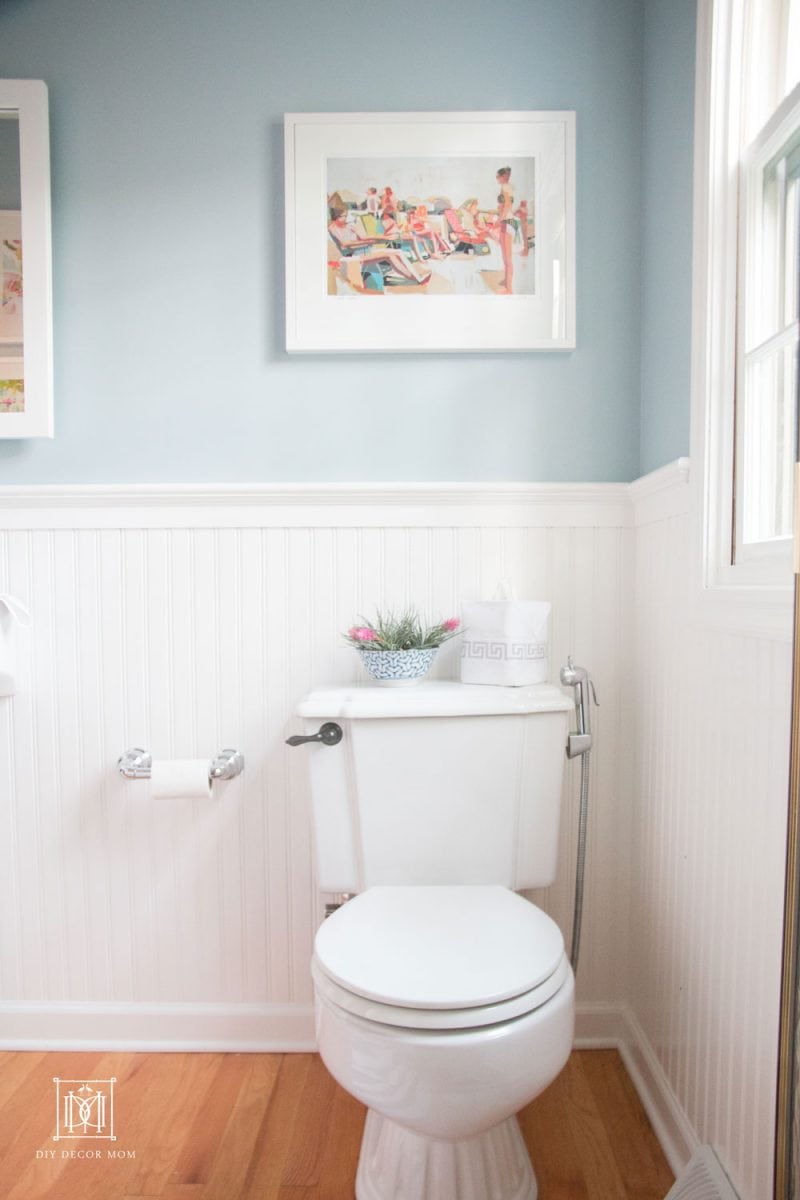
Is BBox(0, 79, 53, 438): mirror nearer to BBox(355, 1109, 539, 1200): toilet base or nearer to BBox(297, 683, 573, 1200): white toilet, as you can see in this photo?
BBox(297, 683, 573, 1200): white toilet

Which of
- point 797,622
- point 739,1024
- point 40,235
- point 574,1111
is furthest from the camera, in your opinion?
point 40,235

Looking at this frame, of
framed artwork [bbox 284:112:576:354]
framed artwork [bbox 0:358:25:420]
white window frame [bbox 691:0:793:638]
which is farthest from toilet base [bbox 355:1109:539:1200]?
framed artwork [bbox 0:358:25:420]

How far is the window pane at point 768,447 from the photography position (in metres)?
1.10

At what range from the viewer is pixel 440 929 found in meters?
1.13

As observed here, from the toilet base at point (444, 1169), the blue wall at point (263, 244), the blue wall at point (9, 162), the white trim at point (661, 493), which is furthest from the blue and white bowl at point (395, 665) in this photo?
the blue wall at point (9, 162)

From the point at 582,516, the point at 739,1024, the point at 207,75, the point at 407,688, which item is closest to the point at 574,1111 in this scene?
the point at 739,1024

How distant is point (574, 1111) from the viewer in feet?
4.61

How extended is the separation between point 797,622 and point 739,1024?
29.2 inches

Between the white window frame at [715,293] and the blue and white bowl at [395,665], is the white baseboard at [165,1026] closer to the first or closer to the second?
the blue and white bowl at [395,665]

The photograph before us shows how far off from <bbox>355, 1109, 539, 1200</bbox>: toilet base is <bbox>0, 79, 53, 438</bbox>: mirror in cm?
150

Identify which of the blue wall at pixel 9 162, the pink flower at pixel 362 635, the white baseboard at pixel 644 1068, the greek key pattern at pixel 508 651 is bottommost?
the white baseboard at pixel 644 1068

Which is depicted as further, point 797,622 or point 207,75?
point 207,75

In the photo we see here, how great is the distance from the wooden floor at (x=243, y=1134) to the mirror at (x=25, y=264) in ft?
4.45

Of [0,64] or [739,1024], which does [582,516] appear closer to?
[739,1024]
